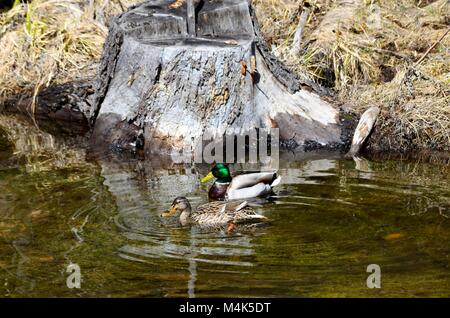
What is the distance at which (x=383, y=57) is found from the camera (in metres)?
11.1

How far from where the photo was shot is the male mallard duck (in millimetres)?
7773

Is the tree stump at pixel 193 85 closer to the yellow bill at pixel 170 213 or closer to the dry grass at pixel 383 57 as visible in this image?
the dry grass at pixel 383 57

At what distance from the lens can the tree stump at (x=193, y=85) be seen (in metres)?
9.10

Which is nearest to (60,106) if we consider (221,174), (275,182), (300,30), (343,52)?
(300,30)

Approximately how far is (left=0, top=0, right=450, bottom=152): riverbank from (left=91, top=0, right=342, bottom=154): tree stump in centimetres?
78

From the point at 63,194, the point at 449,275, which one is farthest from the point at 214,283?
the point at 63,194

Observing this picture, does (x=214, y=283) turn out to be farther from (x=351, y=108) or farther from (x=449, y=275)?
(x=351, y=108)

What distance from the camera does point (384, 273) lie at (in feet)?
17.9

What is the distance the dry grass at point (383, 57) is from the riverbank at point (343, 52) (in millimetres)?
12

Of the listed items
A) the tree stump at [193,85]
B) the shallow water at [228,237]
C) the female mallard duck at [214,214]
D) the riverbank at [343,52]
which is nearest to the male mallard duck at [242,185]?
the shallow water at [228,237]

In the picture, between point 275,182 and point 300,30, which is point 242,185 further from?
point 300,30

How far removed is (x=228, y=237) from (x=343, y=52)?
5.06 meters

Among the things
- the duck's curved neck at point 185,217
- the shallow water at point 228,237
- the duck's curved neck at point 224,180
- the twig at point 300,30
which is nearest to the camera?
the shallow water at point 228,237

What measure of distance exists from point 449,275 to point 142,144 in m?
4.82
